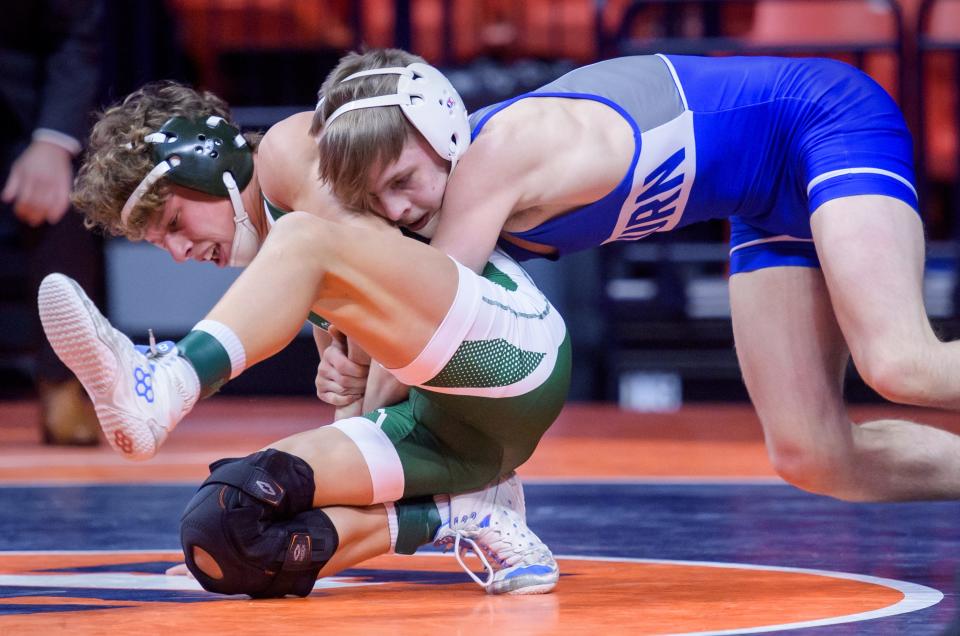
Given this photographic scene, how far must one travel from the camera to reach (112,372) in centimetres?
225

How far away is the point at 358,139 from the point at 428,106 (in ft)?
0.47

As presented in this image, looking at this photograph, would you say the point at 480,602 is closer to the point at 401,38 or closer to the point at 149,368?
the point at 149,368

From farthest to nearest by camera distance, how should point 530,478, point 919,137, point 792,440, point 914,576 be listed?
point 919,137 < point 530,478 < point 792,440 < point 914,576

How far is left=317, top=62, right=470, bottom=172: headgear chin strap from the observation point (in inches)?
108

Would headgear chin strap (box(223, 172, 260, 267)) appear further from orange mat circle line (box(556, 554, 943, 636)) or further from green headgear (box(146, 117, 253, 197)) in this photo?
orange mat circle line (box(556, 554, 943, 636))

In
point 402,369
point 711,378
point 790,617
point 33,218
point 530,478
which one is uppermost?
point 402,369

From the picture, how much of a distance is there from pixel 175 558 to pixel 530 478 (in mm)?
1586

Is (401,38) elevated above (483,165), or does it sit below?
below

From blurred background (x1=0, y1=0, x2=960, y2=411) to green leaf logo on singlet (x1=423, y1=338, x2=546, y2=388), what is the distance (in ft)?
15.2

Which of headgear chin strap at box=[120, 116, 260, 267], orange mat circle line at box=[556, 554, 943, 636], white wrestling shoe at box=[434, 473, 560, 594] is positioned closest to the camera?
orange mat circle line at box=[556, 554, 943, 636]

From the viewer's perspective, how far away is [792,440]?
11.0 feet

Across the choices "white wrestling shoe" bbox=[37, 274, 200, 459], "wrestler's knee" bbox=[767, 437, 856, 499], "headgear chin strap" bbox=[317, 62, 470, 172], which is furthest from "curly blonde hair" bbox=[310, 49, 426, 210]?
"wrestler's knee" bbox=[767, 437, 856, 499]

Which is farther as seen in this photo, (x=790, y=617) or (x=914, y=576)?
(x=914, y=576)

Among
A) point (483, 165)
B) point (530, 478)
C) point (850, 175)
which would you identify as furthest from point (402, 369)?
point (530, 478)
